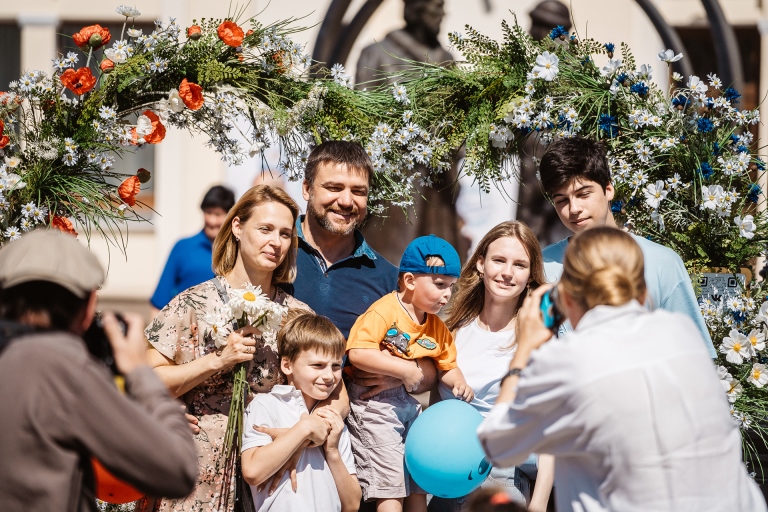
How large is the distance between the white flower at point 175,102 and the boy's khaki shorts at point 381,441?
148 centimetres

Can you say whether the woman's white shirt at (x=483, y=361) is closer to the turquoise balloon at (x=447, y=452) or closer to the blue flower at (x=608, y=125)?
the turquoise balloon at (x=447, y=452)

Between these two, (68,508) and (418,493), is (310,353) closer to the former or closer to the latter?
(418,493)

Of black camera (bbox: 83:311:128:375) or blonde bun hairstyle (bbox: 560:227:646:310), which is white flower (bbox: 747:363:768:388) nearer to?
blonde bun hairstyle (bbox: 560:227:646:310)

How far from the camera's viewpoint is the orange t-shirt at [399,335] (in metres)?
3.53

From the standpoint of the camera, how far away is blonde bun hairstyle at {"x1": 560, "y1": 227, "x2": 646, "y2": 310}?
223 centimetres

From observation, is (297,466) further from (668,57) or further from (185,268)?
(185,268)

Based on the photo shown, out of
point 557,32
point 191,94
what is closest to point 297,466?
point 191,94


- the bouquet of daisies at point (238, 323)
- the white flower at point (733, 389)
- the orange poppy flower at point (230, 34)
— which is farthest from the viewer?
the orange poppy flower at point (230, 34)

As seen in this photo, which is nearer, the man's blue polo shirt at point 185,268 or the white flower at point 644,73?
the white flower at point 644,73

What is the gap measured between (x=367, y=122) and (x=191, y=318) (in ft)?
5.14

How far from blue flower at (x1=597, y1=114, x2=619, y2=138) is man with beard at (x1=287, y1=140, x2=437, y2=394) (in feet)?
3.65

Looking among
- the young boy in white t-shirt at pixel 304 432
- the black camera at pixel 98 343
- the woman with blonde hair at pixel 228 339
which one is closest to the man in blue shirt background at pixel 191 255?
the woman with blonde hair at pixel 228 339

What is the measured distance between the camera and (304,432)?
10.2 feet

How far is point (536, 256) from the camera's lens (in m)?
3.68
